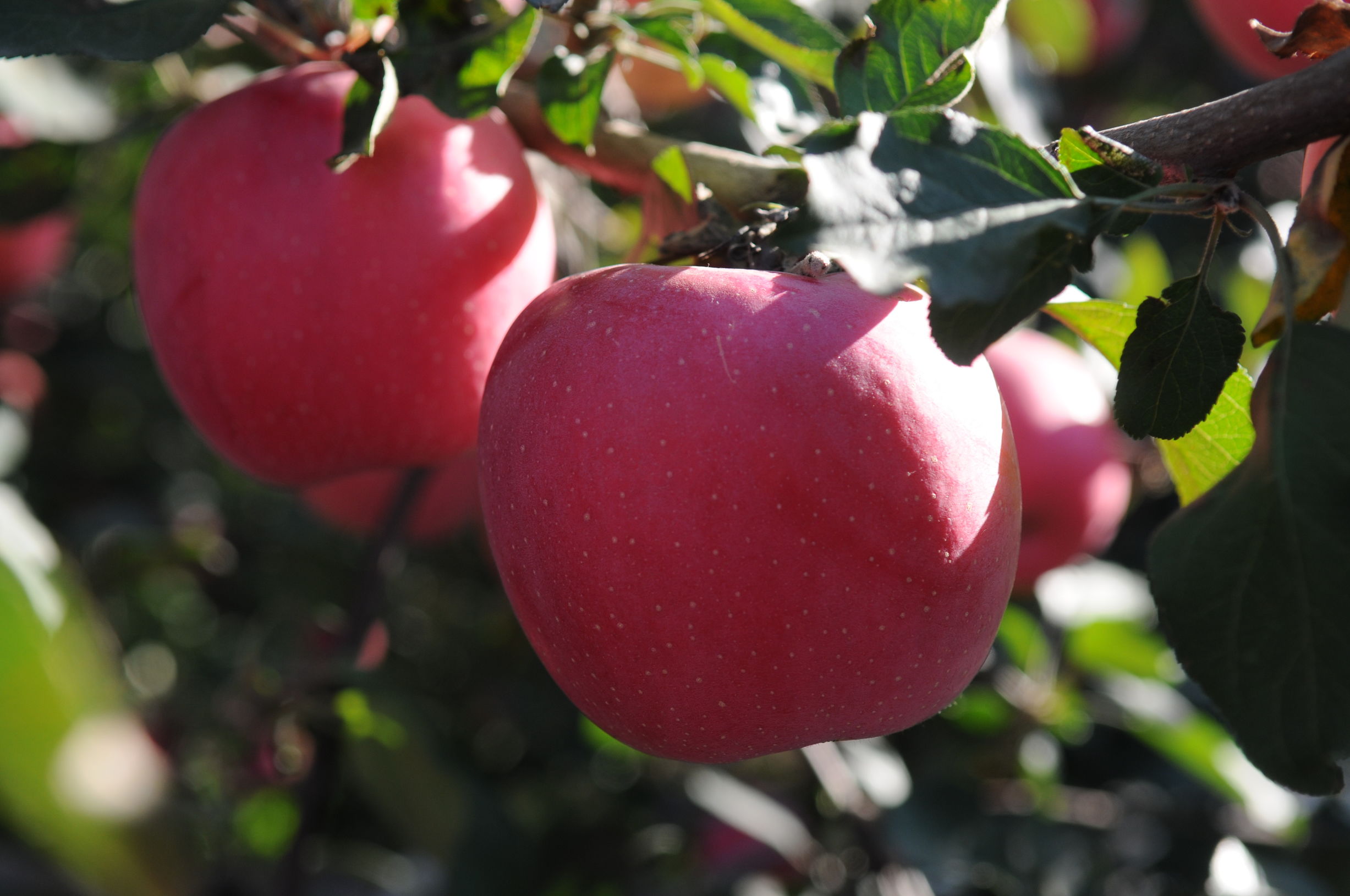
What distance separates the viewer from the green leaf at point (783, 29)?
655 mm

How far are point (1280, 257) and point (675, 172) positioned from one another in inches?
12.1

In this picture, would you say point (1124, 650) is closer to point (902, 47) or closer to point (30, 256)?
point (902, 47)

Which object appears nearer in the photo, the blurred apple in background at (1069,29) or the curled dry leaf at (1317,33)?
the curled dry leaf at (1317,33)

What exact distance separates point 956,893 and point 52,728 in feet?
3.44

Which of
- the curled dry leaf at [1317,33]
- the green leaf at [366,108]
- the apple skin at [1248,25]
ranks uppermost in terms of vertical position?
the curled dry leaf at [1317,33]

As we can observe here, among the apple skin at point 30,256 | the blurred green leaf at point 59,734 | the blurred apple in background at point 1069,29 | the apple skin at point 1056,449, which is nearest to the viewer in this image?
the blurred green leaf at point 59,734

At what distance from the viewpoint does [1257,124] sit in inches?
16.1

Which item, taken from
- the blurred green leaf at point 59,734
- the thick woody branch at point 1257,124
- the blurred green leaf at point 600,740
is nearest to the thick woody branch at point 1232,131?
the thick woody branch at point 1257,124

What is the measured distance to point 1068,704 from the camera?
1.21m

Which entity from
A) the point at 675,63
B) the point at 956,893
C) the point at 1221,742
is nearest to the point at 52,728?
the point at 675,63

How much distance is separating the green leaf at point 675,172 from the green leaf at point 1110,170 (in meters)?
0.21

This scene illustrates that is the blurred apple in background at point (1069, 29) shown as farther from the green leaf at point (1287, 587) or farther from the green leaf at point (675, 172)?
the green leaf at point (1287, 587)

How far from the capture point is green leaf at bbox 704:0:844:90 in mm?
655

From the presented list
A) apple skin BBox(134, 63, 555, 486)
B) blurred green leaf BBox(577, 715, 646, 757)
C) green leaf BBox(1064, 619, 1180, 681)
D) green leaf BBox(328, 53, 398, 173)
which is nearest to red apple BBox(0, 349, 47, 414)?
blurred green leaf BBox(577, 715, 646, 757)
